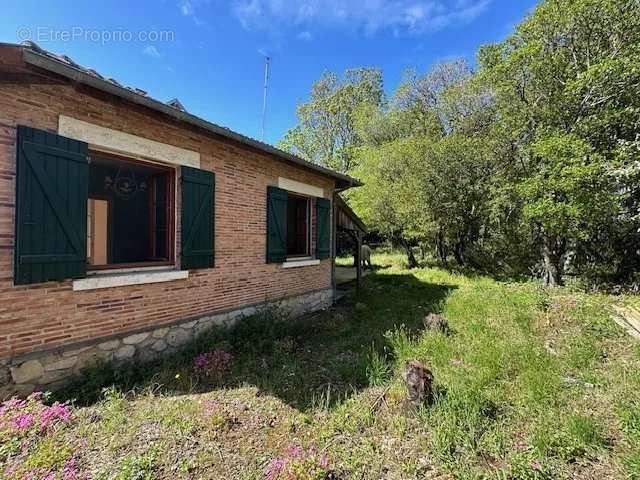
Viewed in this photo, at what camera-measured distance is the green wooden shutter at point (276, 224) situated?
616 cm

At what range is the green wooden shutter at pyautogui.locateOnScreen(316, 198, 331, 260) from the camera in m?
7.66

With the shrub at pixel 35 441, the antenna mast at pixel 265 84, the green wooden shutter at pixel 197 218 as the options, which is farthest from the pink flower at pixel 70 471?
the antenna mast at pixel 265 84

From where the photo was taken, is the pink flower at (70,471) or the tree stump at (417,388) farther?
the tree stump at (417,388)

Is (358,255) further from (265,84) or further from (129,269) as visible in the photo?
(129,269)

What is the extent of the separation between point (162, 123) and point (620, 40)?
11.3m

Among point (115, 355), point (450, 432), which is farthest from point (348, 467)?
point (115, 355)

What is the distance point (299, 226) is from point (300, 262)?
49.7 inches

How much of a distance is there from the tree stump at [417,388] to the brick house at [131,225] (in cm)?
326

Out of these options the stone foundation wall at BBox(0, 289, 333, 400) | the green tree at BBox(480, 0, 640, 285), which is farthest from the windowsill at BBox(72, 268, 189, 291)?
the green tree at BBox(480, 0, 640, 285)

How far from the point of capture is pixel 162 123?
4383 millimetres

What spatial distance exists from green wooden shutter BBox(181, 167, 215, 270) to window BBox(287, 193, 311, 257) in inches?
114

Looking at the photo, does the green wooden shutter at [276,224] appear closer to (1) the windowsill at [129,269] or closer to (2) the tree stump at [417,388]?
(1) the windowsill at [129,269]

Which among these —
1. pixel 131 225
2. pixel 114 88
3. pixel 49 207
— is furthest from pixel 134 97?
pixel 131 225

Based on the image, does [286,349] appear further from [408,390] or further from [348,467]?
[348,467]
